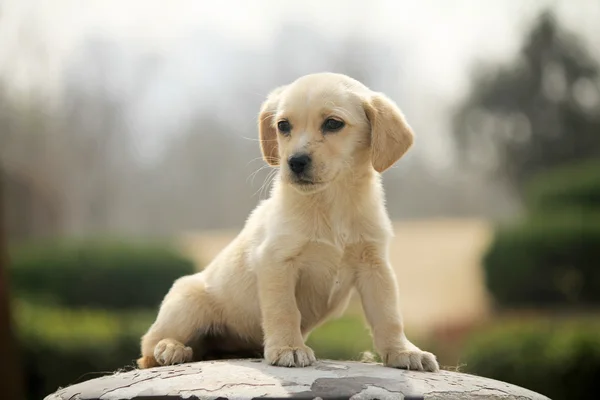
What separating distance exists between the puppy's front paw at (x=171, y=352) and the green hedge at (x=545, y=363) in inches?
180

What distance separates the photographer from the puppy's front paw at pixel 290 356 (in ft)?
10.2

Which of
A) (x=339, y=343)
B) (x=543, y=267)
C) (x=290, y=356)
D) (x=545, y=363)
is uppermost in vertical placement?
(x=290, y=356)

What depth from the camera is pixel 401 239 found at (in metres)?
10.7

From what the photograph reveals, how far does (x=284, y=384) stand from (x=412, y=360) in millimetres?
719

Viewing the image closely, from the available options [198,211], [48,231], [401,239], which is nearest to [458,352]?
[401,239]

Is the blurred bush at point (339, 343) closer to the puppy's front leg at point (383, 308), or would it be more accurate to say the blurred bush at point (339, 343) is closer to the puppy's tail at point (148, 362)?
the puppy's tail at point (148, 362)

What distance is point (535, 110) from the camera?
11391mm

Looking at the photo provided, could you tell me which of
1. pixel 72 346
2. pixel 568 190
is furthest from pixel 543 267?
pixel 72 346

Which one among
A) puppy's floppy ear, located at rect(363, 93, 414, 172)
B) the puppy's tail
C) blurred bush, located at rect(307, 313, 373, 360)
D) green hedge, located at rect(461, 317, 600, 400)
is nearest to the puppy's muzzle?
puppy's floppy ear, located at rect(363, 93, 414, 172)

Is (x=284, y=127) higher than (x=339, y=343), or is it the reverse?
(x=284, y=127)

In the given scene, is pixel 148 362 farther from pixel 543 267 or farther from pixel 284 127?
pixel 543 267

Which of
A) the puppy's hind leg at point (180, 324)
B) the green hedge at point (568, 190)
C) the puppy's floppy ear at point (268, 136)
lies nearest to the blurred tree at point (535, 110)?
the green hedge at point (568, 190)

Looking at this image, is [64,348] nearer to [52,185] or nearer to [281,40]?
[52,185]

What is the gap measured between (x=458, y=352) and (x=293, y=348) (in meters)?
5.77
